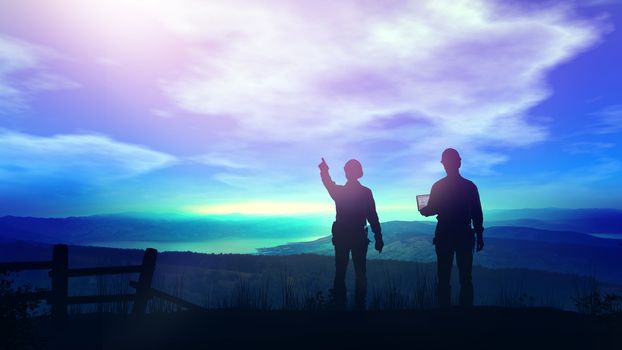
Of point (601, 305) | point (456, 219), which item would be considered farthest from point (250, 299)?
point (601, 305)

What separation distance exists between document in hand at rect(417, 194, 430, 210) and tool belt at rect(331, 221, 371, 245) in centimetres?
114

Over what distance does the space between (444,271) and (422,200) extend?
1426mm

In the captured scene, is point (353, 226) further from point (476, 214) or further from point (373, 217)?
point (476, 214)

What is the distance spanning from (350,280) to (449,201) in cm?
3637

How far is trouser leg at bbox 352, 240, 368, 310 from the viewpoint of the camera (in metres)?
10.8

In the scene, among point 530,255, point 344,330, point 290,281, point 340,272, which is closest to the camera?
point 344,330

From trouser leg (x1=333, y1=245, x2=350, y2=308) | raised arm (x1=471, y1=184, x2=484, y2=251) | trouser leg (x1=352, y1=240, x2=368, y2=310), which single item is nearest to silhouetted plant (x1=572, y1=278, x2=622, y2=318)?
raised arm (x1=471, y1=184, x2=484, y2=251)

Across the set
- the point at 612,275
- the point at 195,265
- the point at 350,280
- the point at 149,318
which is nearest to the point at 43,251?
the point at 195,265

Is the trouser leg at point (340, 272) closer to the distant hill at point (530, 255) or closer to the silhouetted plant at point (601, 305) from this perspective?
the silhouetted plant at point (601, 305)

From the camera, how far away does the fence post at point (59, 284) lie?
11.2 meters

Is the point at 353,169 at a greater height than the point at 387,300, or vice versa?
the point at 353,169

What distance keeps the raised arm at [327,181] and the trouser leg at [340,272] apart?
107cm

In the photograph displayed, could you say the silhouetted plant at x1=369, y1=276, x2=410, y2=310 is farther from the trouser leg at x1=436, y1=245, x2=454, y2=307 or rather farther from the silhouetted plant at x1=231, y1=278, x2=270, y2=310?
the silhouetted plant at x1=231, y1=278, x2=270, y2=310

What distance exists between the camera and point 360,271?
10.9 m
